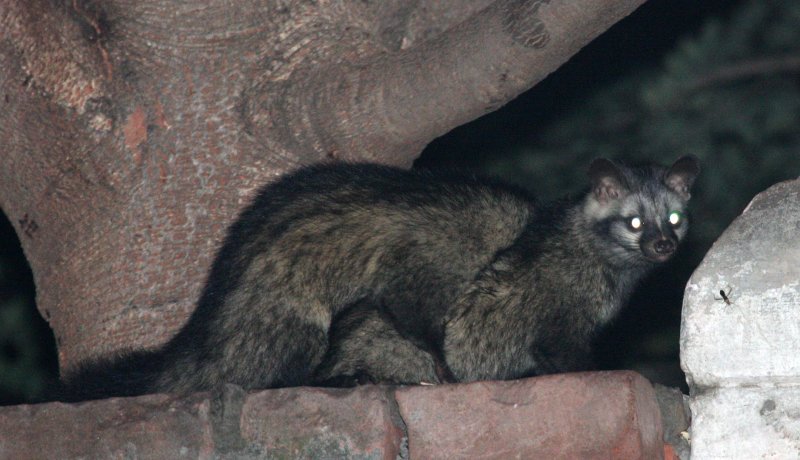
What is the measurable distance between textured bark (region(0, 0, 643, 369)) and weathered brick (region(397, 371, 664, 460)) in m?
1.35

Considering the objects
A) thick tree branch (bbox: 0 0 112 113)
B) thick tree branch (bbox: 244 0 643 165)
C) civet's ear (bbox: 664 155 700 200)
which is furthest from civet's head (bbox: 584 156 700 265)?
thick tree branch (bbox: 0 0 112 113)

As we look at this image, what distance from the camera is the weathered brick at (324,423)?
134 inches

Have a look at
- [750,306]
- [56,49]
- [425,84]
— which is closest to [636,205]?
[425,84]

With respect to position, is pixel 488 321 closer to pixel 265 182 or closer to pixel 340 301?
pixel 340 301

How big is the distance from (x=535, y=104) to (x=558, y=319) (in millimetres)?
4612

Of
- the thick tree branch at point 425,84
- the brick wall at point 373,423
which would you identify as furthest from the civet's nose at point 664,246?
the brick wall at point 373,423

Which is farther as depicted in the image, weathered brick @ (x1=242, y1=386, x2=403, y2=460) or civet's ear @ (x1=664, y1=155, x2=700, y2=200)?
civet's ear @ (x1=664, y1=155, x2=700, y2=200)

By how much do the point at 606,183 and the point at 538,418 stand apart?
198 cm

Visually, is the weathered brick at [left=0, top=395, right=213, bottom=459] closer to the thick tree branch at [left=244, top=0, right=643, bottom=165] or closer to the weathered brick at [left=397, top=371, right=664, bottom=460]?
the weathered brick at [left=397, top=371, right=664, bottom=460]

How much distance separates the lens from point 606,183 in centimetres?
→ 514

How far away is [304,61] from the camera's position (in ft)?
15.2

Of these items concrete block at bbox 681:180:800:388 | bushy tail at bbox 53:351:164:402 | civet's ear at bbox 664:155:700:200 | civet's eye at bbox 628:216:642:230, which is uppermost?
concrete block at bbox 681:180:800:388

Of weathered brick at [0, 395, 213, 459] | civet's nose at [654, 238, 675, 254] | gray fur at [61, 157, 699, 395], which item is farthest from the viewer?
civet's nose at [654, 238, 675, 254]

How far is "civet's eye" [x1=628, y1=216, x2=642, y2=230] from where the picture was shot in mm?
5055
